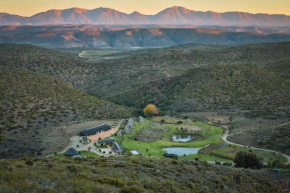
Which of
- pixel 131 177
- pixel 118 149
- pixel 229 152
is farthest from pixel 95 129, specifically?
pixel 131 177

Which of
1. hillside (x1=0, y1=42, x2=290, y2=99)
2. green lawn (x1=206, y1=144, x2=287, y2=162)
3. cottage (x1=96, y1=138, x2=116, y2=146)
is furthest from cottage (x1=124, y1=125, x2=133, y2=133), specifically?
hillside (x1=0, y1=42, x2=290, y2=99)

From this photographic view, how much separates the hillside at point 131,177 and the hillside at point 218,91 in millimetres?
38130

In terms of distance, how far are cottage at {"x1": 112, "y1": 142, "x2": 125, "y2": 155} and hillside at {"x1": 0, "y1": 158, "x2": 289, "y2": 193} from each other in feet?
37.3

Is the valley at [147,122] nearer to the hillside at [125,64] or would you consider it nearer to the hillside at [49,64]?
the hillside at [49,64]

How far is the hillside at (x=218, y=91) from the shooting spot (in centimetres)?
6875

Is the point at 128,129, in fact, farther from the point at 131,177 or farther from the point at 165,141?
the point at 131,177

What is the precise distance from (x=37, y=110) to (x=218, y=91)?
144 feet

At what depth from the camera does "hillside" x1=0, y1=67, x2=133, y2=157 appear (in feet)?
131

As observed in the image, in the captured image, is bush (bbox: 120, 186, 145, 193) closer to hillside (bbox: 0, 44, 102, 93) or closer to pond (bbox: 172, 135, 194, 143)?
pond (bbox: 172, 135, 194, 143)

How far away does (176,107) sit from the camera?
2832 inches

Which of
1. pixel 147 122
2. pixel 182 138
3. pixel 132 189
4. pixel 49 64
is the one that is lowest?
pixel 182 138

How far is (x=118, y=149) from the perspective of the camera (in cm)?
3712

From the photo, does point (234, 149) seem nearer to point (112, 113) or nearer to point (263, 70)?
point (112, 113)

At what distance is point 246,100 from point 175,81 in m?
23.4
